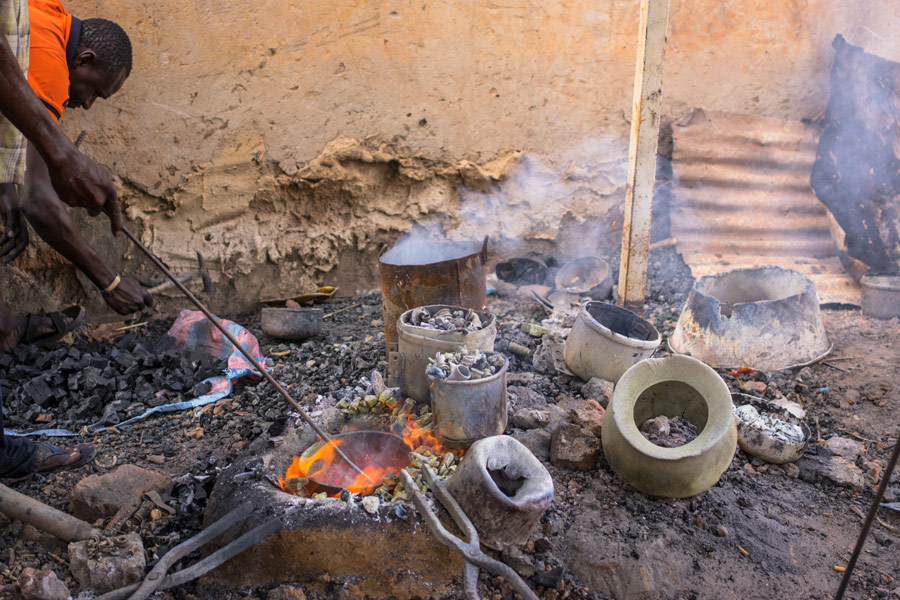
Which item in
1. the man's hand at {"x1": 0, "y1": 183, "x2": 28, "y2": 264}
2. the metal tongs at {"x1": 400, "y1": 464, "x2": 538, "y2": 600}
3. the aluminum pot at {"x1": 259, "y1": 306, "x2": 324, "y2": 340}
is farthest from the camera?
the aluminum pot at {"x1": 259, "y1": 306, "x2": 324, "y2": 340}

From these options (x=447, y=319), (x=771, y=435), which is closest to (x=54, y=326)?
(x=447, y=319)

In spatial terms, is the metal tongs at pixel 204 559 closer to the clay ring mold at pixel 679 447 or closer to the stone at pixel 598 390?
the clay ring mold at pixel 679 447

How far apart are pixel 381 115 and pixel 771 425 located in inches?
164

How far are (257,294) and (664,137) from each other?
4.74 metres

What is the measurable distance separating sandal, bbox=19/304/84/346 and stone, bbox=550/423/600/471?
3.81 metres

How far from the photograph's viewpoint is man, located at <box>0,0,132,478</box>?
216 centimetres

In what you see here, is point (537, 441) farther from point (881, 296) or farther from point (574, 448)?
point (881, 296)

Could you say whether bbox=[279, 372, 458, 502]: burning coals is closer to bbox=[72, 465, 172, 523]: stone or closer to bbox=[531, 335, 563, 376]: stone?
bbox=[72, 465, 172, 523]: stone

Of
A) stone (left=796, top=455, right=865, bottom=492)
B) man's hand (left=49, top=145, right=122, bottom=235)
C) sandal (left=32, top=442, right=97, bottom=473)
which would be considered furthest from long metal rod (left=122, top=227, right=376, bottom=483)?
stone (left=796, top=455, right=865, bottom=492)

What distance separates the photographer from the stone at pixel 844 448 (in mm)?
3115

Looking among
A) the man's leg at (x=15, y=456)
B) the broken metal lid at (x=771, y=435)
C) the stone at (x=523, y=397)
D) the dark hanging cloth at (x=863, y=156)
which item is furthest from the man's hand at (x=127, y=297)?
the dark hanging cloth at (x=863, y=156)

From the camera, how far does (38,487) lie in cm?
280

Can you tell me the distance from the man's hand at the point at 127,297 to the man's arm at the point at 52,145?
4.01 ft

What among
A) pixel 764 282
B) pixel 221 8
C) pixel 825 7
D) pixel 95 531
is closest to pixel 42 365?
pixel 95 531
